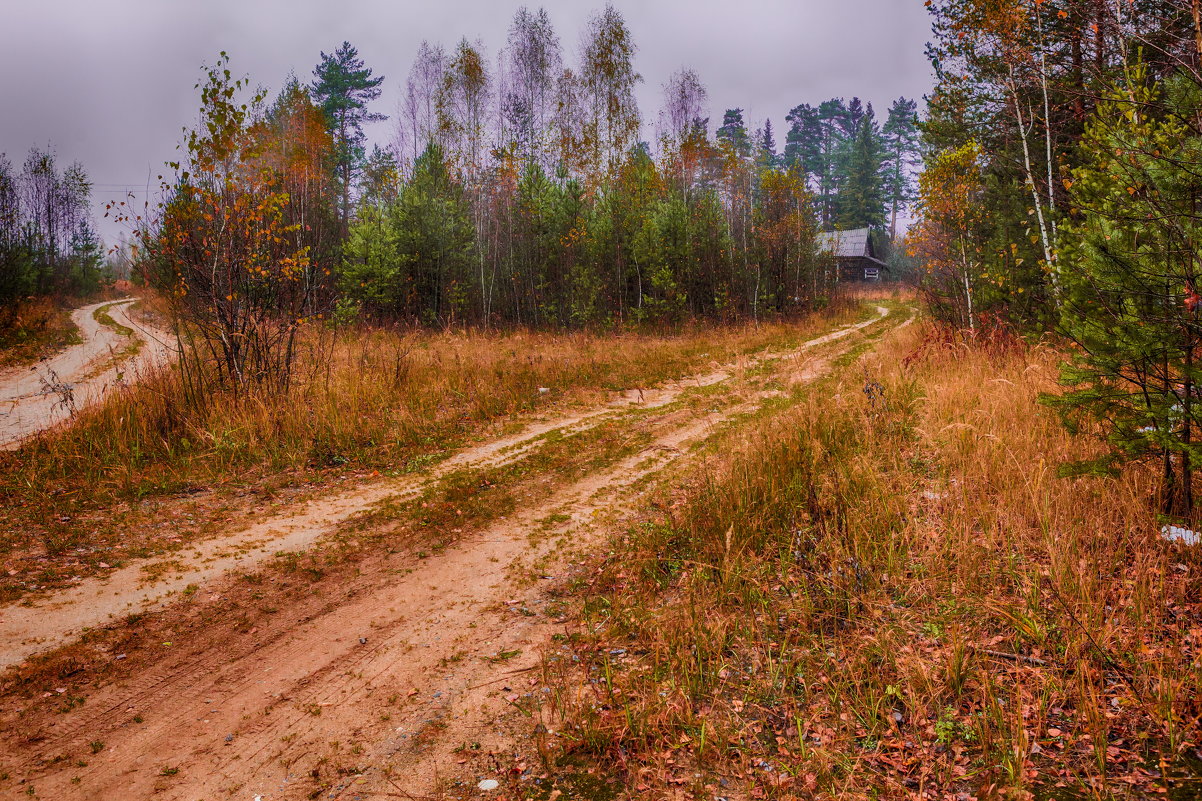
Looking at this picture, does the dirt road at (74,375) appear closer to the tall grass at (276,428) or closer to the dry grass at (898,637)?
the tall grass at (276,428)

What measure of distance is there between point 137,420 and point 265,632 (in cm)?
492

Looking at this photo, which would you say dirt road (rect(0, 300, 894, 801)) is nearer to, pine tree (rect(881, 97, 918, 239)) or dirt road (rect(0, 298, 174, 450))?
dirt road (rect(0, 298, 174, 450))

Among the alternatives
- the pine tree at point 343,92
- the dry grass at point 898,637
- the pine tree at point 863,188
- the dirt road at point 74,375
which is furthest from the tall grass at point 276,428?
the pine tree at point 863,188

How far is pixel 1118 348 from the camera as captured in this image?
3766 mm

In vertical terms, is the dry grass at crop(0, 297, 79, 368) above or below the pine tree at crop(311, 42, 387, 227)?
below

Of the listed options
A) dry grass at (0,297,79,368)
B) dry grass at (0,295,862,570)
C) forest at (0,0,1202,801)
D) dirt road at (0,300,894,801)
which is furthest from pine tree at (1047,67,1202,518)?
dry grass at (0,297,79,368)

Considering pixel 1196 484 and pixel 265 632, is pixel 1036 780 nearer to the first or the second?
pixel 1196 484

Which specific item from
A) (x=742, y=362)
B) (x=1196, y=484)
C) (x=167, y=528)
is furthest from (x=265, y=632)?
(x=742, y=362)

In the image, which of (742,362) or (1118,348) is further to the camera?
(742,362)

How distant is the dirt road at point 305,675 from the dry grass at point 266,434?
1.22m

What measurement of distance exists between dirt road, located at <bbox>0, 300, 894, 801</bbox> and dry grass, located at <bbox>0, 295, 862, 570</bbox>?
1.22m

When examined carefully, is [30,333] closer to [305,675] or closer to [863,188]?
[305,675]

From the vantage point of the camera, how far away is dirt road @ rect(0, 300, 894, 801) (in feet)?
8.45

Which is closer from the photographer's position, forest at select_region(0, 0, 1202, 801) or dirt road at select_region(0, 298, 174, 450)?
forest at select_region(0, 0, 1202, 801)
